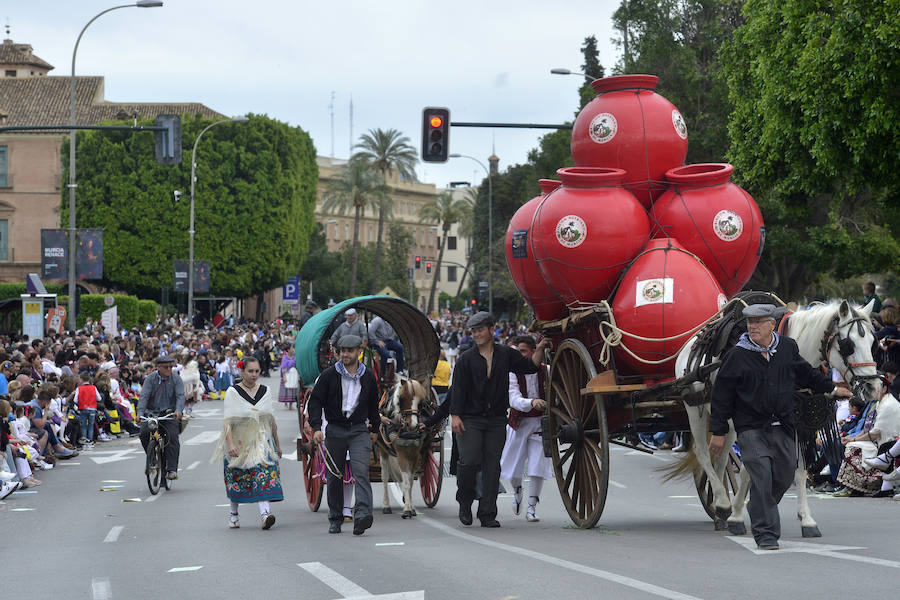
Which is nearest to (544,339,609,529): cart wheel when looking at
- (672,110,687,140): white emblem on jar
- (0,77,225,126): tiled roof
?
(672,110,687,140): white emblem on jar

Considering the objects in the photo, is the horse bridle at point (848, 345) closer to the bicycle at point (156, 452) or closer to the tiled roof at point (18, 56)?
the bicycle at point (156, 452)

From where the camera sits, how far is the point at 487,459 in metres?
11.6

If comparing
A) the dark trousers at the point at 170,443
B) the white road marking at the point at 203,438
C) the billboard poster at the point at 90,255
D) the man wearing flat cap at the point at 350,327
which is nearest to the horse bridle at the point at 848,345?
the man wearing flat cap at the point at 350,327

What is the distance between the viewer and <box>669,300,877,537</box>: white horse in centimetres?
969

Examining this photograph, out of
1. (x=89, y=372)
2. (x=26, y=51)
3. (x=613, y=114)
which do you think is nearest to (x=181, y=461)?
(x=89, y=372)

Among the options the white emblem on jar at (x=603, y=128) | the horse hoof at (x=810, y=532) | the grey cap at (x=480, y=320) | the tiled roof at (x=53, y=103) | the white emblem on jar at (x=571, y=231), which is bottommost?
the horse hoof at (x=810, y=532)

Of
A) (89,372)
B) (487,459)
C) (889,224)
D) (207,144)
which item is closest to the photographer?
(487,459)

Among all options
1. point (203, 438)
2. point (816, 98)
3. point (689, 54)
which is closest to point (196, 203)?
point (689, 54)

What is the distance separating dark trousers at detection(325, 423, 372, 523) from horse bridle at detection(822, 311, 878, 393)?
421 cm

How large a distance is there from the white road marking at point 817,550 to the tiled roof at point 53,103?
68544mm

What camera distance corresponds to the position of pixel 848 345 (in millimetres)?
9695

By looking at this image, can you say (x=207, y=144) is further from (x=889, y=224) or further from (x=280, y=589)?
(x=280, y=589)

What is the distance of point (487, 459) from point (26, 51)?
85.6 meters

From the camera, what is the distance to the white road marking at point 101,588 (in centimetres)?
834
